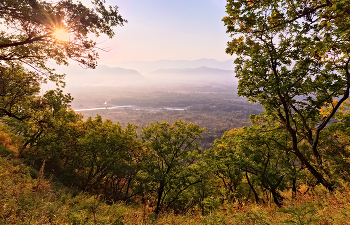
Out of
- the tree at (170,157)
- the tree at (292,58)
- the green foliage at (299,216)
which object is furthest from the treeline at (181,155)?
the green foliage at (299,216)

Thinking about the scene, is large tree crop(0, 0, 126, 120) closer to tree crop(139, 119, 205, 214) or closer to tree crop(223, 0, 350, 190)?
tree crop(223, 0, 350, 190)

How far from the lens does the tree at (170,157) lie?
692 inches

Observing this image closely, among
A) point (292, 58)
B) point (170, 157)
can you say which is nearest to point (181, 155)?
point (170, 157)

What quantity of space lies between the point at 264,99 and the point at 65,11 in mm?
→ 11095

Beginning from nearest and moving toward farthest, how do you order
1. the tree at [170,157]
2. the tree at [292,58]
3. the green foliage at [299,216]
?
the green foliage at [299,216] < the tree at [292,58] < the tree at [170,157]

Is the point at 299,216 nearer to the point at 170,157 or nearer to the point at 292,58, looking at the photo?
the point at 292,58

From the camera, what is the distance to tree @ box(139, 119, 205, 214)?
57.6 ft

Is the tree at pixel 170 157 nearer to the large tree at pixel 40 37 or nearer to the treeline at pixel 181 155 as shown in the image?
the treeline at pixel 181 155

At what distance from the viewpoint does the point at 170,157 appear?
60.3 feet

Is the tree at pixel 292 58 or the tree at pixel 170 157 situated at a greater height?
the tree at pixel 292 58

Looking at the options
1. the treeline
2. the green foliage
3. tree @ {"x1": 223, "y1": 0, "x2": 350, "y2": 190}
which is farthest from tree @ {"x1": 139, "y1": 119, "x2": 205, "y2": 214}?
the green foliage

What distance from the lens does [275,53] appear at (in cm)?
863

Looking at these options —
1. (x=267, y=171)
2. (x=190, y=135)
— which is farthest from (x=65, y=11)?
(x=267, y=171)

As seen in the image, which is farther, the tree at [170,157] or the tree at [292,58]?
the tree at [170,157]
